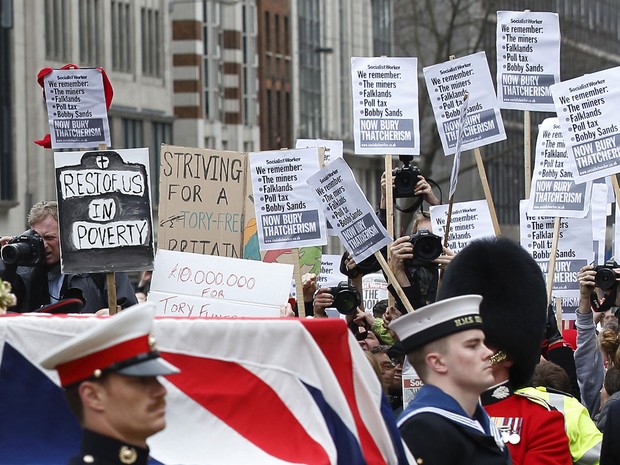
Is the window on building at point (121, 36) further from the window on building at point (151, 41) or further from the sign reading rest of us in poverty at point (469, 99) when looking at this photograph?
the sign reading rest of us in poverty at point (469, 99)

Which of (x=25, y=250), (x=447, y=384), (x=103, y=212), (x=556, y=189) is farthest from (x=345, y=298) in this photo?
(x=447, y=384)

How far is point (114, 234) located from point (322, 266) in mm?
4547

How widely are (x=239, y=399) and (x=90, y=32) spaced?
3902 centimetres

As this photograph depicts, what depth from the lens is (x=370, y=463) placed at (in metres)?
4.97

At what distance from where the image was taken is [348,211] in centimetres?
884

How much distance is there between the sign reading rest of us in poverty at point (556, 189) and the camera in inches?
420

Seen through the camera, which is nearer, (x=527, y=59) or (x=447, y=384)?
(x=447, y=384)

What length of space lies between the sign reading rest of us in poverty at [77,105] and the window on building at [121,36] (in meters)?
35.5

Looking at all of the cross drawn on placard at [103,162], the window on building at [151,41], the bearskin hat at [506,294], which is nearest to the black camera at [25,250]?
the cross drawn on placard at [103,162]

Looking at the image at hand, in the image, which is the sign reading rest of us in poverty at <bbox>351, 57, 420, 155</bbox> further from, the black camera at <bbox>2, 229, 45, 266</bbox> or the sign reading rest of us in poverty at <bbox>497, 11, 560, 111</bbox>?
the black camera at <bbox>2, 229, 45, 266</bbox>

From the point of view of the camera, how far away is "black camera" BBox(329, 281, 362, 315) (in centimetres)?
893

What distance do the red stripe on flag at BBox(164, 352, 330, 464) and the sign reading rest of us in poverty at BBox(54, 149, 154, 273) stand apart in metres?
3.31

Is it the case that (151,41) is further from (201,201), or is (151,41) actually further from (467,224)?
(201,201)

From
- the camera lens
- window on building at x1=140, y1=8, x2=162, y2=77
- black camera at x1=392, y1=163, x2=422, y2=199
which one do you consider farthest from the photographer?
window on building at x1=140, y1=8, x2=162, y2=77
